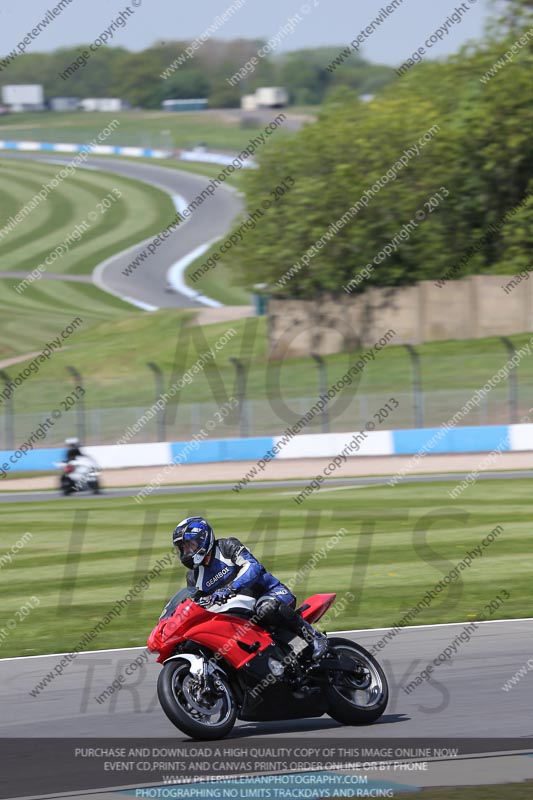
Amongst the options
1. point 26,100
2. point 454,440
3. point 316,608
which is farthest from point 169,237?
point 26,100

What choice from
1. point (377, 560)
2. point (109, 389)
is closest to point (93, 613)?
point (377, 560)

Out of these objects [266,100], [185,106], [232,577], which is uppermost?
[266,100]

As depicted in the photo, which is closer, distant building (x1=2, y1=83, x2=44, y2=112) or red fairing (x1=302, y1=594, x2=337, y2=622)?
red fairing (x1=302, y1=594, x2=337, y2=622)

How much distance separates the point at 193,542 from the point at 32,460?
27.7 m

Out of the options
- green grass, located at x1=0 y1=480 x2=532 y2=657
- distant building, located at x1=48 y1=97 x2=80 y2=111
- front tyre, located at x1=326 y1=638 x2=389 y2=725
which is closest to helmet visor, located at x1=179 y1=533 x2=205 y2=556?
front tyre, located at x1=326 y1=638 x2=389 y2=725

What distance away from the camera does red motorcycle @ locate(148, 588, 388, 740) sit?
8672mm

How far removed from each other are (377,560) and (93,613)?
4.49 m

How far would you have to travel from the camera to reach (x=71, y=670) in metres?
11.6

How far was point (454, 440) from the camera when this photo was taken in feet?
112

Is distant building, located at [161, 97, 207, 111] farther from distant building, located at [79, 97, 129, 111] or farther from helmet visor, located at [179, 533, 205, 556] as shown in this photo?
helmet visor, located at [179, 533, 205, 556]

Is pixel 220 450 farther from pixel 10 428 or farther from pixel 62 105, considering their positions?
pixel 62 105

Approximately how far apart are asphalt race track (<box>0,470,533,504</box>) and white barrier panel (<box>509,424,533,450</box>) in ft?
11.4

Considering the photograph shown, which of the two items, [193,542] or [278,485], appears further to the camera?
[278,485]

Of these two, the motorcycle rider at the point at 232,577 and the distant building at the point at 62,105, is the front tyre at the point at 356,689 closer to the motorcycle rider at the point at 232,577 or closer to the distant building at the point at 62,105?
the motorcycle rider at the point at 232,577
